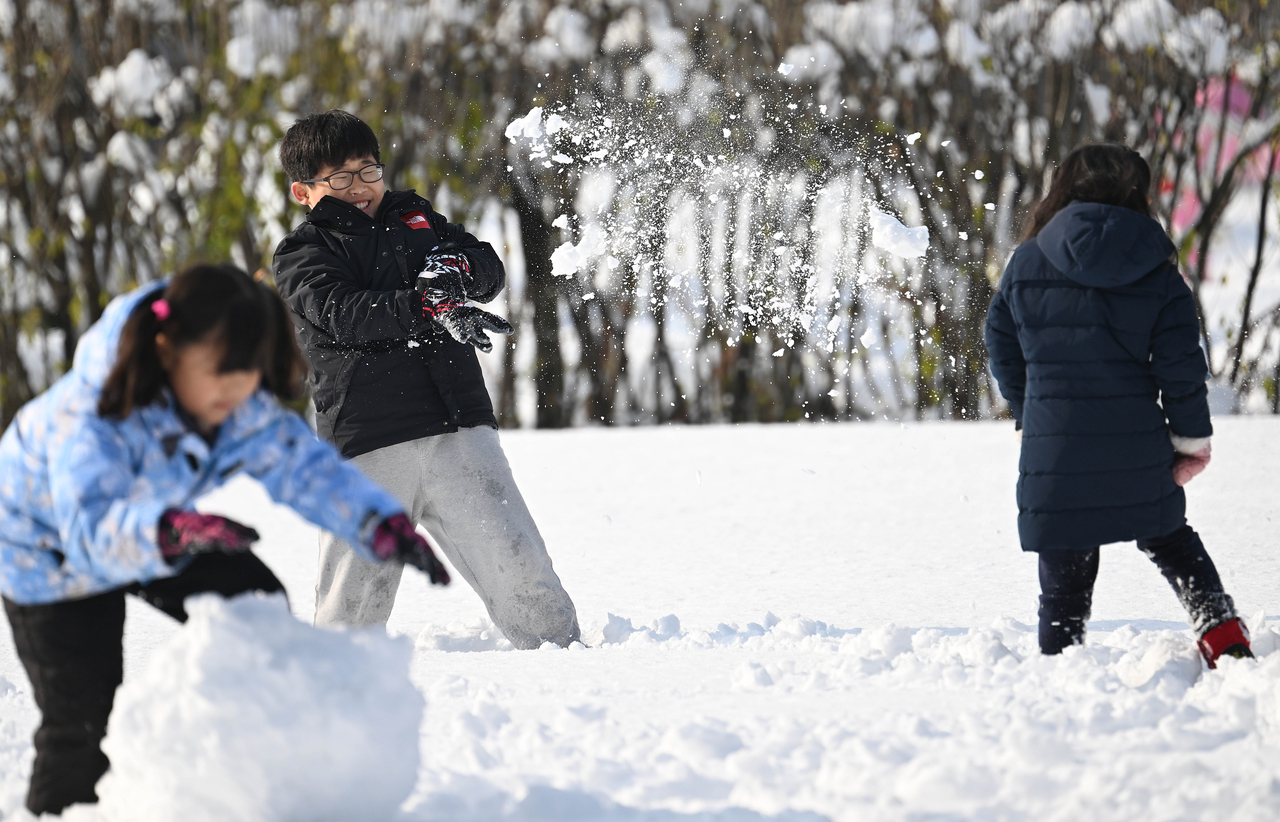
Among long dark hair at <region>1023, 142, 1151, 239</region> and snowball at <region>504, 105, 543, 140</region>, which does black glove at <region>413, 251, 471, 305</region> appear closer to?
long dark hair at <region>1023, 142, 1151, 239</region>

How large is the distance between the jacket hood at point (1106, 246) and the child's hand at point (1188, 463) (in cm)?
35

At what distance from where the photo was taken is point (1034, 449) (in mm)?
2203

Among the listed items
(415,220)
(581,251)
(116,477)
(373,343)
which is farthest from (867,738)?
(581,251)

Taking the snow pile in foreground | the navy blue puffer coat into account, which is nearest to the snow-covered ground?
the snow pile in foreground

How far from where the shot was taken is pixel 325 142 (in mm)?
2508

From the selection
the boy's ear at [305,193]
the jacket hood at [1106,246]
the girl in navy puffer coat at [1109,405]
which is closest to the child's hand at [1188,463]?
the girl in navy puffer coat at [1109,405]

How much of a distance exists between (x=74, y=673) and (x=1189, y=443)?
188 cm

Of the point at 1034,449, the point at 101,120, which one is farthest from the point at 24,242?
the point at 1034,449

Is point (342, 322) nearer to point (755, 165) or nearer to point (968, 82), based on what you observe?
point (755, 165)

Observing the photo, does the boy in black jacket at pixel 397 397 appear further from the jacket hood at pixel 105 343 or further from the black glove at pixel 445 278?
the jacket hood at pixel 105 343

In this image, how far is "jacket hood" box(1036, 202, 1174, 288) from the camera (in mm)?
2123

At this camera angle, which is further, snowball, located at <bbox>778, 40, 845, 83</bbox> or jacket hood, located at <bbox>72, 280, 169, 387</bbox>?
snowball, located at <bbox>778, 40, 845, 83</bbox>

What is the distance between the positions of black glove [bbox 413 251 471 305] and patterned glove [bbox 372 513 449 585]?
91 cm

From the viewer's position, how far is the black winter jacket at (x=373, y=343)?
2467mm
